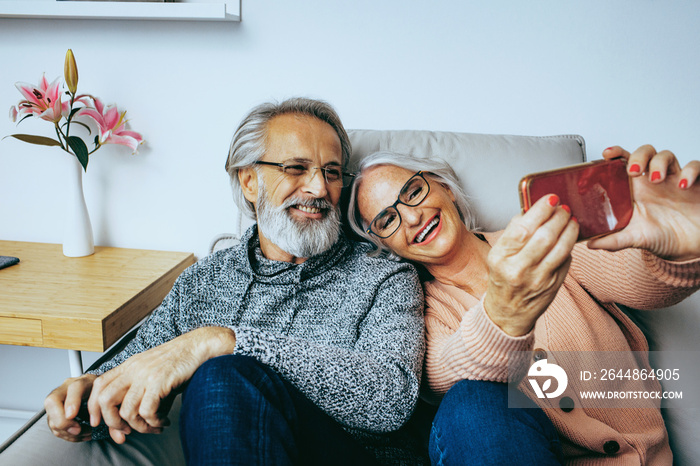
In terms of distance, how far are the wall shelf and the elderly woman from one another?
0.76 m

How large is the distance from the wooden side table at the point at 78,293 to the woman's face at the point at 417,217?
0.83 metres

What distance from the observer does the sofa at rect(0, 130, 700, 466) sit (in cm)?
91

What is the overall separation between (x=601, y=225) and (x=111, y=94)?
5.65 ft

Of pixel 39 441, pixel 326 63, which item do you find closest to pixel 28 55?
pixel 326 63

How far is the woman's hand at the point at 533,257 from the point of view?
61cm

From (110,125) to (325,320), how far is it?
1140 mm

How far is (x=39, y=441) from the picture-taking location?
0.84 m

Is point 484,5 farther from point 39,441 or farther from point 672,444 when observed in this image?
point 39,441

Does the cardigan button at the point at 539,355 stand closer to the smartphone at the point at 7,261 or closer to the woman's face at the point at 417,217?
the woman's face at the point at 417,217

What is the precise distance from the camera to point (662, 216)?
2.45 ft

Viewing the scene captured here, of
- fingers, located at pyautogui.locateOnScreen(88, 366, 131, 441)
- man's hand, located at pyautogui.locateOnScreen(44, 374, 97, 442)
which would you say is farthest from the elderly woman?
man's hand, located at pyautogui.locateOnScreen(44, 374, 97, 442)

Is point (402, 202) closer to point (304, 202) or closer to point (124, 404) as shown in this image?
point (304, 202)

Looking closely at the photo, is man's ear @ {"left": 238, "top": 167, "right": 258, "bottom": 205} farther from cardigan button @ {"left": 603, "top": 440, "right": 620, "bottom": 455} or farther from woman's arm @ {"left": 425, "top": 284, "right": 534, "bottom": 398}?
cardigan button @ {"left": 603, "top": 440, "right": 620, "bottom": 455}

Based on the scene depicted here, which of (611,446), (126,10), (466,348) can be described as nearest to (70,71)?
(126,10)
